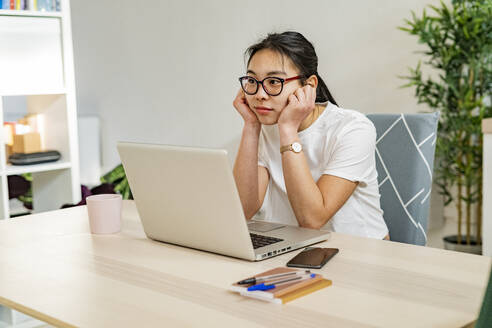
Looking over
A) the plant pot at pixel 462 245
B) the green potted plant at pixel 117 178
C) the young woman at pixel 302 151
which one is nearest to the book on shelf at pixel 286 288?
the young woman at pixel 302 151

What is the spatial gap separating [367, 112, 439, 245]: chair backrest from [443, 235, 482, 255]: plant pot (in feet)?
4.88

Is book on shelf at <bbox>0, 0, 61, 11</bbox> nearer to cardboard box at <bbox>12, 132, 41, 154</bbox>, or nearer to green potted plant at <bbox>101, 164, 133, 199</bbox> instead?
cardboard box at <bbox>12, 132, 41, 154</bbox>

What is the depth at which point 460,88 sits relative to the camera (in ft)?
9.90

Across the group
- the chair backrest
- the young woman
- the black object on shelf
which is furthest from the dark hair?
A: the black object on shelf

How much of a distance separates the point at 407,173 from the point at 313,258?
2.18ft

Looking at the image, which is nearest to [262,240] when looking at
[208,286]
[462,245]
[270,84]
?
[208,286]

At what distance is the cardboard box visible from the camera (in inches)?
128

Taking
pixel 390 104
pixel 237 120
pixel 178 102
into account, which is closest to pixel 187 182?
pixel 390 104

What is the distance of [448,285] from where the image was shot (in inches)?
41.7

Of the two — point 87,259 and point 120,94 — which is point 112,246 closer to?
point 87,259

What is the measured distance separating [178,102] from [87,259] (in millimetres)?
3332

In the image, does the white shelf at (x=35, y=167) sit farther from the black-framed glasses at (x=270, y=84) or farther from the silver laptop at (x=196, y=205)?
the silver laptop at (x=196, y=205)

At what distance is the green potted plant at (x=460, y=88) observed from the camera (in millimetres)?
2910

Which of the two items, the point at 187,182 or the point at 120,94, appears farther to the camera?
A: the point at 120,94
